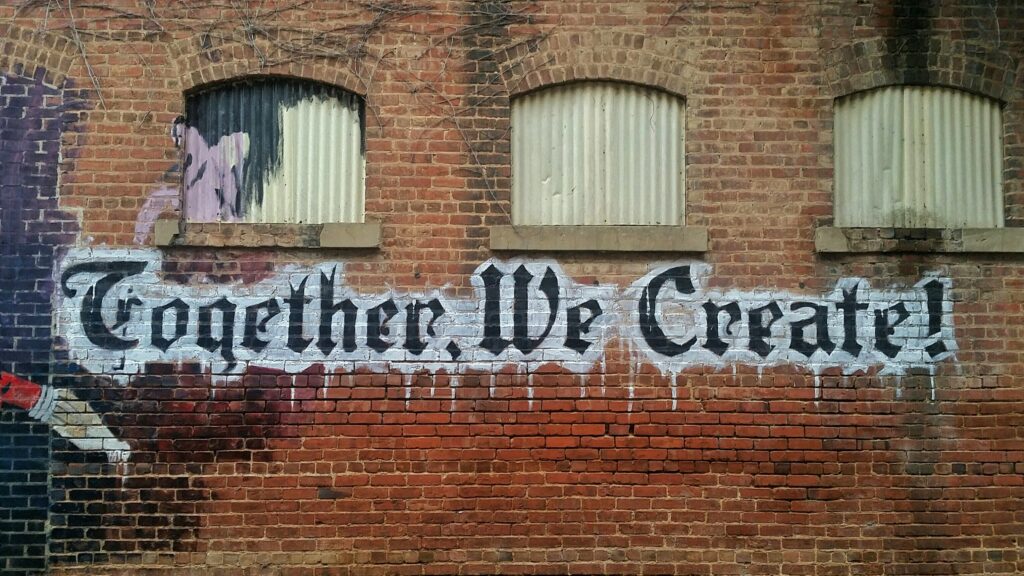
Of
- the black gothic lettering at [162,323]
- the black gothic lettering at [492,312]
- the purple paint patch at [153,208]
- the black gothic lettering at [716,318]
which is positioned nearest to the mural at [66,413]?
the black gothic lettering at [162,323]

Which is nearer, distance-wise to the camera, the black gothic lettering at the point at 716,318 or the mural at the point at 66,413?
the mural at the point at 66,413

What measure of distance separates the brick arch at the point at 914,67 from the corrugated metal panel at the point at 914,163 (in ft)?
0.35

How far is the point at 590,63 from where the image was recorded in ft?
21.8

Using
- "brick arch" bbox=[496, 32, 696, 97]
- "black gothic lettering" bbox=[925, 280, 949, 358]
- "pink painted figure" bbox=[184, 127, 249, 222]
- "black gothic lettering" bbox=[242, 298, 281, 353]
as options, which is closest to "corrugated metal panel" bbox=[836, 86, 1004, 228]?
"black gothic lettering" bbox=[925, 280, 949, 358]

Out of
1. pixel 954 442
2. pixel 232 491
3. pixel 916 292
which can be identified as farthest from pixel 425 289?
pixel 954 442

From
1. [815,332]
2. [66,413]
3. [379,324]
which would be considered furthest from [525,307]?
[66,413]

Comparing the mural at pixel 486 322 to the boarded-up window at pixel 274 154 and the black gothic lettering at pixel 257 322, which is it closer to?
the black gothic lettering at pixel 257 322

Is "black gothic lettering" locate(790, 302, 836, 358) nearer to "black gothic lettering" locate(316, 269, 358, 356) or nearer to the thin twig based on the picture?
"black gothic lettering" locate(316, 269, 358, 356)

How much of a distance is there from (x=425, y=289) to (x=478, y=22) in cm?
205

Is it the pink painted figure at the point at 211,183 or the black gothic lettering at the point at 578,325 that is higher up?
the pink painted figure at the point at 211,183

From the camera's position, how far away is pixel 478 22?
668 centimetres

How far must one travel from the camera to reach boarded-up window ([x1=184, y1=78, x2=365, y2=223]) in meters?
6.66

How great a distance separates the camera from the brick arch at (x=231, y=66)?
659cm

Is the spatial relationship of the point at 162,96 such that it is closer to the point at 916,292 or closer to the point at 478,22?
the point at 478,22
